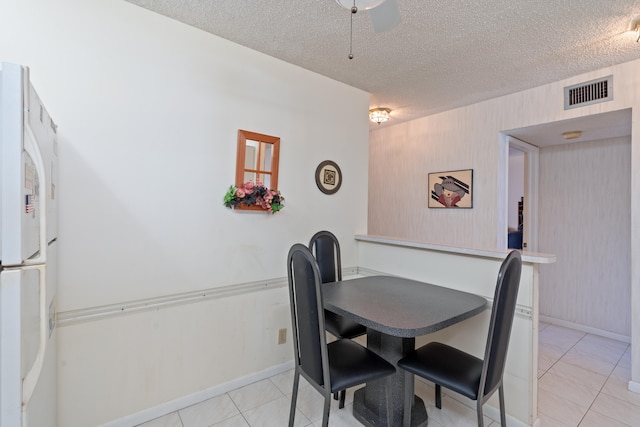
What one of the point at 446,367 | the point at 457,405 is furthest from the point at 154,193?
the point at 457,405

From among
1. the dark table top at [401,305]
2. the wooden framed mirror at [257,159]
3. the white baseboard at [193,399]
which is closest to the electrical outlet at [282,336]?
the white baseboard at [193,399]

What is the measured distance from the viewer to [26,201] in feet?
3.09

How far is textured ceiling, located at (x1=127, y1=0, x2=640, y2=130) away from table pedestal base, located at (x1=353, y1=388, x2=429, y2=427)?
8.30ft

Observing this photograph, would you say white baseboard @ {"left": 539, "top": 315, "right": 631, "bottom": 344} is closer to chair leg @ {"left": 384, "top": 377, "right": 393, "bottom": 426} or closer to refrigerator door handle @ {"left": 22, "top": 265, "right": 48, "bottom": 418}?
chair leg @ {"left": 384, "top": 377, "right": 393, "bottom": 426}

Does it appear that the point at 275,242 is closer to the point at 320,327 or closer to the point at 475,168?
the point at 320,327

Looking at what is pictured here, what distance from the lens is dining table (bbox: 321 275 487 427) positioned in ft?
5.05

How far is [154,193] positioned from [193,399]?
4.78 ft

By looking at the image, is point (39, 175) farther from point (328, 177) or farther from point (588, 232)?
point (588, 232)

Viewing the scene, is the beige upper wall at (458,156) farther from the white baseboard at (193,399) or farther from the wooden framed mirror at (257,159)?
the white baseboard at (193,399)

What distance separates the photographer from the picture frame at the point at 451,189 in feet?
11.4

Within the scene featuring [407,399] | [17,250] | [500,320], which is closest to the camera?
[17,250]

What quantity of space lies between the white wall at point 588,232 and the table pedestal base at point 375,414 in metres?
2.84

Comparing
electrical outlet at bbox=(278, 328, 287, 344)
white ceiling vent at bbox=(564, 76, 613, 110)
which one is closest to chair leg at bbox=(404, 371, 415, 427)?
electrical outlet at bbox=(278, 328, 287, 344)

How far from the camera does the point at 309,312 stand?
1.50 meters
